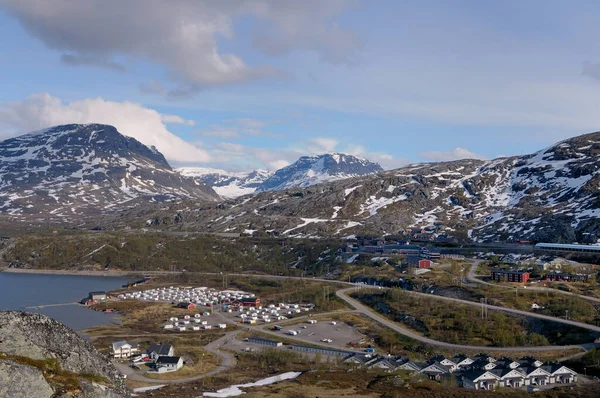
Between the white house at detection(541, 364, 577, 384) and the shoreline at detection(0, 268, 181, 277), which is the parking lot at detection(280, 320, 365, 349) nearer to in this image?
the white house at detection(541, 364, 577, 384)

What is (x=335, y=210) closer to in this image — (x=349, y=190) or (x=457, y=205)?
(x=349, y=190)

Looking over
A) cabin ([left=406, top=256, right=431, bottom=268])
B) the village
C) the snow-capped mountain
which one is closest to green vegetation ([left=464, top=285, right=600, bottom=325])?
the village

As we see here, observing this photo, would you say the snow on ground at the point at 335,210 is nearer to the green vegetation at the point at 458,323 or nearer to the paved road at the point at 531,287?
the paved road at the point at 531,287

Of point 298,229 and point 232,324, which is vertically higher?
point 298,229

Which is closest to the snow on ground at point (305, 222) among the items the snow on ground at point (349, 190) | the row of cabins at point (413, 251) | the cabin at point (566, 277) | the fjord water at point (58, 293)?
the snow on ground at point (349, 190)

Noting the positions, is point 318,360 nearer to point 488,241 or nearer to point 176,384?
point 176,384

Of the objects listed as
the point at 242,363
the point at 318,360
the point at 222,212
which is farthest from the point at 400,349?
the point at 222,212
